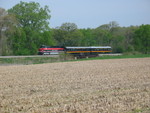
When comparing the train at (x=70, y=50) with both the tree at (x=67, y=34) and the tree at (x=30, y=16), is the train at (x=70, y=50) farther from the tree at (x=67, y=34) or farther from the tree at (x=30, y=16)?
the tree at (x=67, y=34)

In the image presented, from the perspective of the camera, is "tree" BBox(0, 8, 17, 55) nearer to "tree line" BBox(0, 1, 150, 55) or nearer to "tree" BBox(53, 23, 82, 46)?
"tree line" BBox(0, 1, 150, 55)

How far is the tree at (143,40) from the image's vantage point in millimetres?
78500

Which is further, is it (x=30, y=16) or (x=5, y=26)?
(x=30, y=16)

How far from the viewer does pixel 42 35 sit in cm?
7162

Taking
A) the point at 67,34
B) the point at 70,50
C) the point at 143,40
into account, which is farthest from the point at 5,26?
the point at 143,40

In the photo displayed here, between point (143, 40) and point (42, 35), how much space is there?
31.5 metres

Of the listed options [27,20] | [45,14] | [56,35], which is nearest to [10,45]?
[27,20]

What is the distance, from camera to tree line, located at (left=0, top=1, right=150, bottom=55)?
6356 cm

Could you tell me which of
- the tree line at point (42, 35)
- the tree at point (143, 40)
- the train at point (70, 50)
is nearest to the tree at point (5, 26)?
the tree line at point (42, 35)

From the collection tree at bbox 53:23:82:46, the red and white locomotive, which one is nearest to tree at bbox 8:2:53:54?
the red and white locomotive

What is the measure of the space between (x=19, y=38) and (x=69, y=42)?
19.3 metres

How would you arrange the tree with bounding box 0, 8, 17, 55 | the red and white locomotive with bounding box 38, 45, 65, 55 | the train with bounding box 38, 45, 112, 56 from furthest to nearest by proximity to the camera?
the red and white locomotive with bounding box 38, 45, 65, 55
the train with bounding box 38, 45, 112, 56
the tree with bounding box 0, 8, 17, 55

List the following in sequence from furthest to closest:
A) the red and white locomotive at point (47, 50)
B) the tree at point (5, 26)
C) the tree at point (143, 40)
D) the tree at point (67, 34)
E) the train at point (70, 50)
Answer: the tree at point (67, 34) < the tree at point (143, 40) < the red and white locomotive at point (47, 50) < the train at point (70, 50) < the tree at point (5, 26)

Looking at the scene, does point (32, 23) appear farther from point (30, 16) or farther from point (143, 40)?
point (143, 40)
